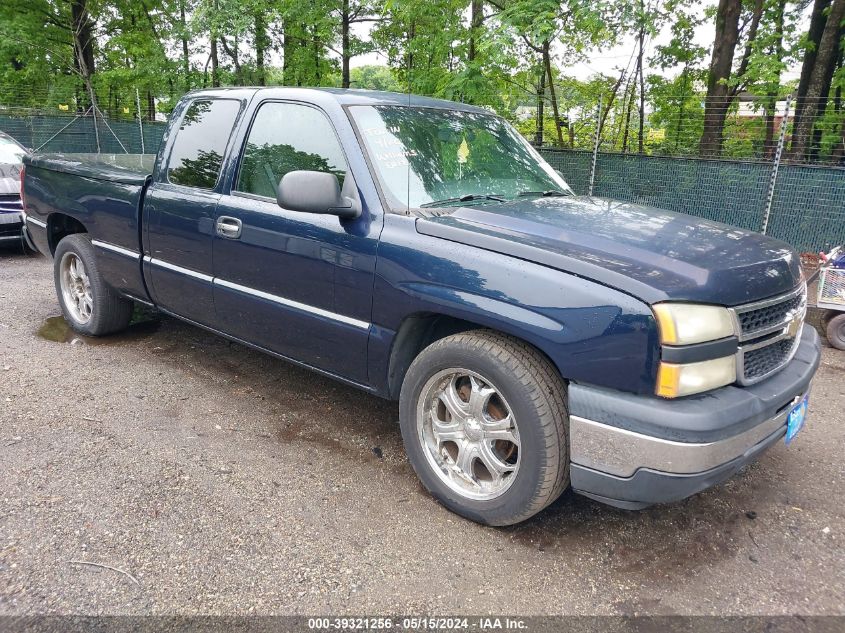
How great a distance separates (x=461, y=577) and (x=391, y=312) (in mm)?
1190

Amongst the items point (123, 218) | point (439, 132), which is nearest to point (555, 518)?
point (439, 132)

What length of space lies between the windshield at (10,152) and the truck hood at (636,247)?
814 cm

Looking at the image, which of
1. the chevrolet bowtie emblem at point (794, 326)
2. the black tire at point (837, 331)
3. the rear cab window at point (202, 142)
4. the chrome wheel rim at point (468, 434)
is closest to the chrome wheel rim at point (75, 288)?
the rear cab window at point (202, 142)

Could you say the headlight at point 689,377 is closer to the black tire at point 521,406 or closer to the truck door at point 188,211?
the black tire at point 521,406

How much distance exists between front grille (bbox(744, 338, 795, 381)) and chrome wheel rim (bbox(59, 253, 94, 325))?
4.70 meters

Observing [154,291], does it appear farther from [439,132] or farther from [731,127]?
[731,127]

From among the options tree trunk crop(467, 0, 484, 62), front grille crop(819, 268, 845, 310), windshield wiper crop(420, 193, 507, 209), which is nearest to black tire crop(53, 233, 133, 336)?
windshield wiper crop(420, 193, 507, 209)

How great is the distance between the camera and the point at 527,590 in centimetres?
243

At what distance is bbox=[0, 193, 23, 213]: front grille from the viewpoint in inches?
311

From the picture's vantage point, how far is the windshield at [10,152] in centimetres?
858

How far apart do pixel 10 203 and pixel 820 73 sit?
1329 cm

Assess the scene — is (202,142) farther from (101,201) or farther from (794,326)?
(794,326)

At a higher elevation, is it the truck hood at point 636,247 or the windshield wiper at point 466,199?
the windshield wiper at point 466,199

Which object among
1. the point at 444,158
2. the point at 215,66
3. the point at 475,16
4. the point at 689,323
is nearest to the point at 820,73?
the point at 475,16
